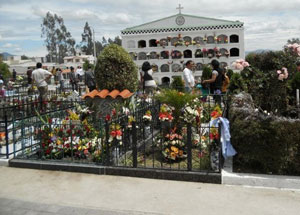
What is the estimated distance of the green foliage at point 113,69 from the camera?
23.0 feet

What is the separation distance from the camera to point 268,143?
179 inches

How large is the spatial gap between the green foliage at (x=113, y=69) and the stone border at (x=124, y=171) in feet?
7.60

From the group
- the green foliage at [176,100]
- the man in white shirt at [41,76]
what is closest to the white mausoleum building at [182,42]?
the man in white shirt at [41,76]

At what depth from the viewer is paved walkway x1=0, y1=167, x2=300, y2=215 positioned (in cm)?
385

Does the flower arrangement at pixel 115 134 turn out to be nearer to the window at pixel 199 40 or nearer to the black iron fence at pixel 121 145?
the black iron fence at pixel 121 145

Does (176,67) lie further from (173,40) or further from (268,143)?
(268,143)

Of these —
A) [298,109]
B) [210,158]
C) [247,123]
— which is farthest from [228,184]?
[298,109]

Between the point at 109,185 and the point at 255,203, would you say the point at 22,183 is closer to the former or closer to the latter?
the point at 109,185

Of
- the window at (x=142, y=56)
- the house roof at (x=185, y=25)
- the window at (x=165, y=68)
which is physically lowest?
the window at (x=165, y=68)

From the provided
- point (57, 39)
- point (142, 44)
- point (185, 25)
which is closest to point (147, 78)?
point (185, 25)

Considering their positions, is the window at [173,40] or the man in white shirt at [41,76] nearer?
the man in white shirt at [41,76]

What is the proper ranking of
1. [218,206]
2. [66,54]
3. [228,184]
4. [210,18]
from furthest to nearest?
[66,54], [210,18], [228,184], [218,206]

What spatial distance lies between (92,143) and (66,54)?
2818 inches

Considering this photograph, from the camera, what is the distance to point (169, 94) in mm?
5957
